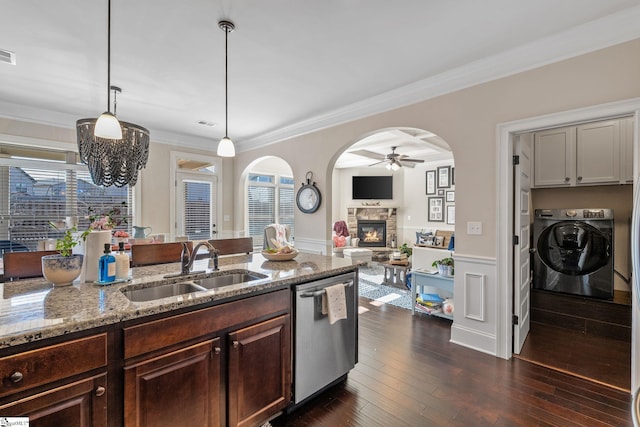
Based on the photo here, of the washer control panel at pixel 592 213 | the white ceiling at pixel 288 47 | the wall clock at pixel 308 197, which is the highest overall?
the white ceiling at pixel 288 47

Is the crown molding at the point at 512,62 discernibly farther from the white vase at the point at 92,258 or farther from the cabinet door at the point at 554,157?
the white vase at the point at 92,258

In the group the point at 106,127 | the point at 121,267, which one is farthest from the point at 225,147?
the point at 121,267

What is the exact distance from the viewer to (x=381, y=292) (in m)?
4.67

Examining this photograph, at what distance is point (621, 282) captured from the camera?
11.1ft

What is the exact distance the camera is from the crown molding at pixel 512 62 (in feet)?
6.81

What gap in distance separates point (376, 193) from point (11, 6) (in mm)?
7245

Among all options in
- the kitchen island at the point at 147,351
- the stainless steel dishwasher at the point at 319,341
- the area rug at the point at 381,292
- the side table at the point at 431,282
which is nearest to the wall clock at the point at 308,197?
the area rug at the point at 381,292

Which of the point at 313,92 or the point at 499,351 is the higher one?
the point at 313,92

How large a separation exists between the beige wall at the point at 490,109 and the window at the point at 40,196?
389 cm

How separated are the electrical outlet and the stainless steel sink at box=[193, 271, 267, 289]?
2.03 metres

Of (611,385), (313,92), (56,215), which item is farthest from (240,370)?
(56,215)

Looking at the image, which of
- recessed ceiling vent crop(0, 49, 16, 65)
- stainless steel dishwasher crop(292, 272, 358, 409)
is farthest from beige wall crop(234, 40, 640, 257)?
recessed ceiling vent crop(0, 49, 16, 65)

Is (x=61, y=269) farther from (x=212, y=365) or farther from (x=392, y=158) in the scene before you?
(x=392, y=158)

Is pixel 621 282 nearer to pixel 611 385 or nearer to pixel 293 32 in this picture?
pixel 611 385
